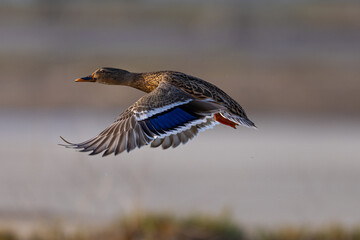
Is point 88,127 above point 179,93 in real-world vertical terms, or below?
above

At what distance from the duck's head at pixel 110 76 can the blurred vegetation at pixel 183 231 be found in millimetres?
2430

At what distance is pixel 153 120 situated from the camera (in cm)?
712

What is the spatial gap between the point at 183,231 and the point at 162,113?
315 cm

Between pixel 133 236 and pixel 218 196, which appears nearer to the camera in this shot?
pixel 133 236

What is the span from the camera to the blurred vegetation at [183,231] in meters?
9.98

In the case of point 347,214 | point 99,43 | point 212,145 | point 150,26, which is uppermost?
point 150,26

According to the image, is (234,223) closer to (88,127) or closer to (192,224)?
(192,224)

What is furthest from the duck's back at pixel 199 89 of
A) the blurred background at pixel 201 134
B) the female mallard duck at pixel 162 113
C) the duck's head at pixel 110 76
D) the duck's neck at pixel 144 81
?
the blurred background at pixel 201 134

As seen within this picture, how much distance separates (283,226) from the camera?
1031cm

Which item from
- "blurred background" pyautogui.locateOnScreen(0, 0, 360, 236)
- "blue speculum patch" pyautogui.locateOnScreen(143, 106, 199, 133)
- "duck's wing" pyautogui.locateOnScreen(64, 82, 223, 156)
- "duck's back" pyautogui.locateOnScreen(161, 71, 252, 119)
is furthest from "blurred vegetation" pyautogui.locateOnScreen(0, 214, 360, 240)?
"blue speculum patch" pyautogui.locateOnScreen(143, 106, 199, 133)

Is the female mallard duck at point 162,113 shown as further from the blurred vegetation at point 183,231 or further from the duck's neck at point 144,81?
the blurred vegetation at point 183,231

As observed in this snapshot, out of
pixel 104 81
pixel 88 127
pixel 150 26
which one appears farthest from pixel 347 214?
pixel 150 26

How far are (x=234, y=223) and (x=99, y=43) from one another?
20157mm

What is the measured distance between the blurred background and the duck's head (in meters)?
2.49
